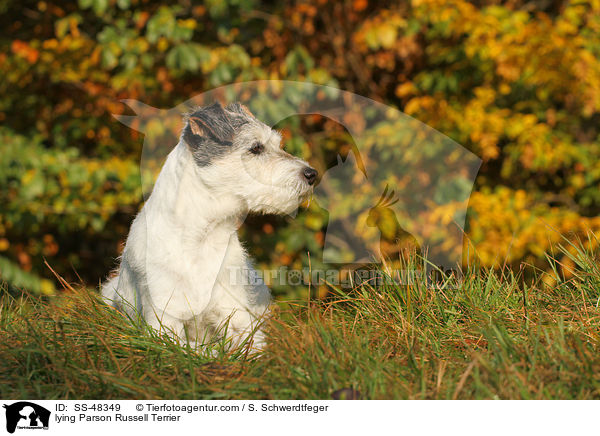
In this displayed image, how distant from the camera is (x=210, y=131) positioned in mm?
3291

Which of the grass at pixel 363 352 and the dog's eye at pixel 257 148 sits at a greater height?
the dog's eye at pixel 257 148

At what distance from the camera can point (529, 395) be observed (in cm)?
218

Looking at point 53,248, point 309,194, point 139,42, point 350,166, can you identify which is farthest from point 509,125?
point 53,248

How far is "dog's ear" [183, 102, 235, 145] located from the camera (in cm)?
326

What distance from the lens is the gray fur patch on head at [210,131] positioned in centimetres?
323

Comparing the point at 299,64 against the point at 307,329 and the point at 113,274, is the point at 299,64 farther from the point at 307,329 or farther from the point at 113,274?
the point at 307,329

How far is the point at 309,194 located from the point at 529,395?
5.73ft

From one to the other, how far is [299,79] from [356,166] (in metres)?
1.13

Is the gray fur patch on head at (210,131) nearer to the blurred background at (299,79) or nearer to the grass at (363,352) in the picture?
the grass at (363,352)
